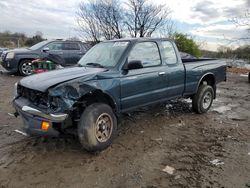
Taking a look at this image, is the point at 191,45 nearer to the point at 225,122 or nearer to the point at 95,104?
the point at 225,122

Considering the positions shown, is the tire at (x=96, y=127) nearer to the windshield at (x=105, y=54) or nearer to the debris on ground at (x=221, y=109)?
the windshield at (x=105, y=54)

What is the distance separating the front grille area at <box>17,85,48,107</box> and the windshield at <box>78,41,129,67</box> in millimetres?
1336

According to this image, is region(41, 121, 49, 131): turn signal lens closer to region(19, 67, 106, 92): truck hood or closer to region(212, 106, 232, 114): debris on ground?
region(19, 67, 106, 92): truck hood

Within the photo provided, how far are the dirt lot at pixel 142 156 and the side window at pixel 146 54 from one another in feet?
4.42

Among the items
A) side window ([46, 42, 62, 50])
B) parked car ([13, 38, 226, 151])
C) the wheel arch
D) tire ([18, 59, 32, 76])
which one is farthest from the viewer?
side window ([46, 42, 62, 50])

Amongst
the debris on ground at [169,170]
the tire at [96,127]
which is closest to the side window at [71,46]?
the tire at [96,127]

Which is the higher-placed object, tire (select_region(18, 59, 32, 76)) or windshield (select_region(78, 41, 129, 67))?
windshield (select_region(78, 41, 129, 67))

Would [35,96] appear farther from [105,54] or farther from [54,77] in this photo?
[105,54]

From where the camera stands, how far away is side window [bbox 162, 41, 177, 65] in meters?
6.19

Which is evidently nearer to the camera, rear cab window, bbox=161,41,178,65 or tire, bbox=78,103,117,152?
tire, bbox=78,103,117,152

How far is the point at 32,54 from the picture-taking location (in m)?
13.1

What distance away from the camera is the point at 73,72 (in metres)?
4.95

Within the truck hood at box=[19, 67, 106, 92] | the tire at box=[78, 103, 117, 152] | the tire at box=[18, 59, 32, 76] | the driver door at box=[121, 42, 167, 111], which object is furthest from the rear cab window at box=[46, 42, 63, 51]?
the tire at box=[78, 103, 117, 152]

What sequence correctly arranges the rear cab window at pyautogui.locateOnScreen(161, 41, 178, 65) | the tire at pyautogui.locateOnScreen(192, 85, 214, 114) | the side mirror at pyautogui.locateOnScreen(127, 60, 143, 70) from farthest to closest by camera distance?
the tire at pyautogui.locateOnScreen(192, 85, 214, 114) → the rear cab window at pyautogui.locateOnScreen(161, 41, 178, 65) → the side mirror at pyautogui.locateOnScreen(127, 60, 143, 70)
